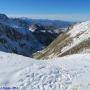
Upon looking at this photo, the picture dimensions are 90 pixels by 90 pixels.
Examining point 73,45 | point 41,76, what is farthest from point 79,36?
point 41,76

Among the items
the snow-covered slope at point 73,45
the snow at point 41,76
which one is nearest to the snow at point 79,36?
the snow-covered slope at point 73,45

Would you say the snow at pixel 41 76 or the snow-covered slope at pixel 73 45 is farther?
the snow-covered slope at pixel 73 45

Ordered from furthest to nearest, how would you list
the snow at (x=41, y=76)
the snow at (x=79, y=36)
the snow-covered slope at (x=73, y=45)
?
the snow at (x=79, y=36) < the snow-covered slope at (x=73, y=45) < the snow at (x=41, y=76)

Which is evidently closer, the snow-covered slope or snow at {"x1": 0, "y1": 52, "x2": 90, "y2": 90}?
snow at {"x1": 0, "y1": 52, "x2": 90, "y2": 90}

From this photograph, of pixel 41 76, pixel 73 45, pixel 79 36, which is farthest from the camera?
pixel 79 36

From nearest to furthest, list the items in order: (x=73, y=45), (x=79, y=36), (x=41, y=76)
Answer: (x=41, y=76) → (x=73, y=45) → (x=79, y=36)

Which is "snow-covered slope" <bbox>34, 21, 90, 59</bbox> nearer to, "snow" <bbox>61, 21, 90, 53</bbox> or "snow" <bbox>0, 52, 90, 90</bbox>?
"snow" <bbox>61, 21, 90, 53</bbox>

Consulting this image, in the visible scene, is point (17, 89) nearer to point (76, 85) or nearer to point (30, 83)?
point (30, 83)

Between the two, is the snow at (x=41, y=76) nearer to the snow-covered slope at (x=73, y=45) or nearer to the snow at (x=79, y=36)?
the snow-covered slope at (x=73, y=45)

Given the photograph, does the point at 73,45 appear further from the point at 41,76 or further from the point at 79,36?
the point at 41,76

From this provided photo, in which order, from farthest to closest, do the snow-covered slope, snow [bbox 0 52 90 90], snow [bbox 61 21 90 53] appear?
snow [bbox 61 21 90 53]
the snow-covered slope
snow [bbox 0 52 90 90]

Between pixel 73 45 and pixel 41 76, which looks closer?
pixel 41 76

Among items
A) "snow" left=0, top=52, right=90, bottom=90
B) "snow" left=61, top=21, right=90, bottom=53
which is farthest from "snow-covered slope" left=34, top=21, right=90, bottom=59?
"snow" left=0, top=52, right=90, bottom=90

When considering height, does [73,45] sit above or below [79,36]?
below
